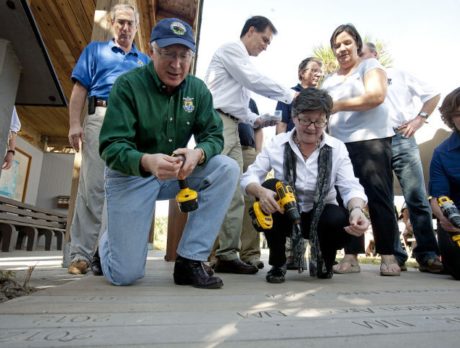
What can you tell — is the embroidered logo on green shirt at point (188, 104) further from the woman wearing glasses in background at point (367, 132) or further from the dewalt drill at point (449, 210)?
the dewalt drill at point (449, 210)

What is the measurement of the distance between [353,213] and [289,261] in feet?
2.94

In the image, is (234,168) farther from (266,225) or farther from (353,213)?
(353,213)

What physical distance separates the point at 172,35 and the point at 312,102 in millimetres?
831

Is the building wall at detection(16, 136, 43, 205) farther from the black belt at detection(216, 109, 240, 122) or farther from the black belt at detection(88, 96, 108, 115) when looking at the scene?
the black belt at detection(216, 109, 240, 122)

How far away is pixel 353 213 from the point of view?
203 cm

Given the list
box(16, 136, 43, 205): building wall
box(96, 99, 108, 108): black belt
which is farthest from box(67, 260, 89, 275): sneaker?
box(16, 136, 43, 205): building wall

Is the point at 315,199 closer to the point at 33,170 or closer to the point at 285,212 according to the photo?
the point at 285,212

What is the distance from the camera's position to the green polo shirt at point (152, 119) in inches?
72.6

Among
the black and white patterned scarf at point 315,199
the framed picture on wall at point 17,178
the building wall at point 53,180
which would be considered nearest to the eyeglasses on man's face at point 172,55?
the black and white patterned scarf at point 315,199

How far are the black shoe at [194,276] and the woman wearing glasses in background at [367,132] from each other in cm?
124

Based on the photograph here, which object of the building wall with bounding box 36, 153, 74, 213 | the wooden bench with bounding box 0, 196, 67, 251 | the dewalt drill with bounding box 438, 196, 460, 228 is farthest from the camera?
the building wall with bounding box 36, 153, 74, 213

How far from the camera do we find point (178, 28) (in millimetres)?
1904

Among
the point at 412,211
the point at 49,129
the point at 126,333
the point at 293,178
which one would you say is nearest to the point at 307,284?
the point at 293,178

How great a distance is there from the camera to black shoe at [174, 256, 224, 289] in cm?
179
